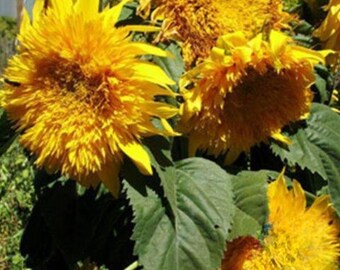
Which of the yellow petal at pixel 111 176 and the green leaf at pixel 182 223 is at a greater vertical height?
the yellow petal at pixel 111 176

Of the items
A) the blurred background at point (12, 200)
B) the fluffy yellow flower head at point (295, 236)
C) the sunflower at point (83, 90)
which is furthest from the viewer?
the blurred background at point (12, 200)

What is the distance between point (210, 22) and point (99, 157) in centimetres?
18

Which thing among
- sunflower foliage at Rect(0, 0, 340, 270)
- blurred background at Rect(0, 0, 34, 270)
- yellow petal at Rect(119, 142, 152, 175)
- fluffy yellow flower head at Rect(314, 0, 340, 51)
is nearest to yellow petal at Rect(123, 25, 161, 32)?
sunflower foliage at Rect(0, 0, 340, 270)

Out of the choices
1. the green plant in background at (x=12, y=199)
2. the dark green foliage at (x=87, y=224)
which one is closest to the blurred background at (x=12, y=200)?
the green plant in background at (x=12, y=199)

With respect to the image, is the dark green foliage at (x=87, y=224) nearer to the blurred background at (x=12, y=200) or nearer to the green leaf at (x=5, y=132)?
the green leaf at (x=5, y=132)

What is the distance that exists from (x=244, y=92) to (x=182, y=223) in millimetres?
151

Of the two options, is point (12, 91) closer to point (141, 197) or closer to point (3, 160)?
point (141, 197)

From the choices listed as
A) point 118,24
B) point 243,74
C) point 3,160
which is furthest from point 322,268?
point 3,160

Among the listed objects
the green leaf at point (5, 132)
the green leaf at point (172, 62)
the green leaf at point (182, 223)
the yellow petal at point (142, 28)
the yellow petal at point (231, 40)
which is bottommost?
the green leaf at point (182, 223)

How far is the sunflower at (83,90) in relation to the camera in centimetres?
73

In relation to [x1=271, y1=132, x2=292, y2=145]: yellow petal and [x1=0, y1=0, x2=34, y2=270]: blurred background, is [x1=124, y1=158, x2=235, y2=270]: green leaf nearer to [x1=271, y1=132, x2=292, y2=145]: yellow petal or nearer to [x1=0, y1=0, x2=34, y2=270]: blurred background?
[x1=271, y1=132, x2=292, y2=145]: yellow petal

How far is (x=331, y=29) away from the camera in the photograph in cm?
93

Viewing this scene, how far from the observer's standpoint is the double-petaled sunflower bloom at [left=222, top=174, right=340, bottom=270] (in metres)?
0.83

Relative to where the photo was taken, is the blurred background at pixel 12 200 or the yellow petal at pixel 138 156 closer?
the yellow petal at pixel 138 156
